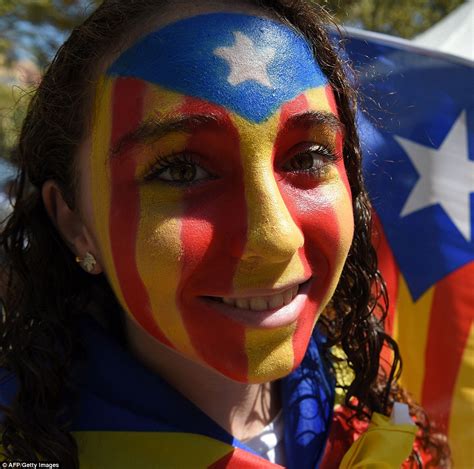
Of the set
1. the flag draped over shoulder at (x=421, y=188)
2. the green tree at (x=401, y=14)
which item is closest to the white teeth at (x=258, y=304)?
the flag draped over shoulder at (x=421, y=188)

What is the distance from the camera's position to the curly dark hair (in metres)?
1.50

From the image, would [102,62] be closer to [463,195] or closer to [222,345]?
[222,345]

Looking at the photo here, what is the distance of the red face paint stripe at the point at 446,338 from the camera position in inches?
84.1

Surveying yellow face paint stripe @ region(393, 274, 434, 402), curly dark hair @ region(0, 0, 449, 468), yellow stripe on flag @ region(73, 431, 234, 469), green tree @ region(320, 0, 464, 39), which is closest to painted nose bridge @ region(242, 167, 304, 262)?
curly dark hair @ region(0, 0, 449, 468)

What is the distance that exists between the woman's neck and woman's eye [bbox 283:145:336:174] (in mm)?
550

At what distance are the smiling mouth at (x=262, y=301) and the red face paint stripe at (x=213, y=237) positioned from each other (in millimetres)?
37

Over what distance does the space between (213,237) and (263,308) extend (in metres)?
0.20

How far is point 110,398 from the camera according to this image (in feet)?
5.17

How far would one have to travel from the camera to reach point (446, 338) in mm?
2203

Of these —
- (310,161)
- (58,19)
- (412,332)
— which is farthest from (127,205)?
(58,19)

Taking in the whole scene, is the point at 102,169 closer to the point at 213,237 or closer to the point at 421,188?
the point at 213,237

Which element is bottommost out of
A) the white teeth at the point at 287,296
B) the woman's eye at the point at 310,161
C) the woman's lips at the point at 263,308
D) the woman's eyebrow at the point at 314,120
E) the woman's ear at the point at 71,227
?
the woman's ear at the point at 71,227

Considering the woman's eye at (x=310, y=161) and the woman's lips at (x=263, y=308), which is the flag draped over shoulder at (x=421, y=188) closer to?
the woman's eye at (x=310, y=161)

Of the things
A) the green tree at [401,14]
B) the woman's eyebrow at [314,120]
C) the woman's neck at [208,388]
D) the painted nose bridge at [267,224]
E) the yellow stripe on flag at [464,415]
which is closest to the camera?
the painted nose bridge at [267,224]
